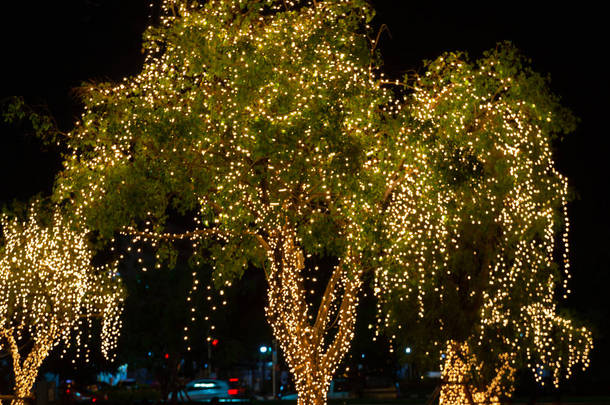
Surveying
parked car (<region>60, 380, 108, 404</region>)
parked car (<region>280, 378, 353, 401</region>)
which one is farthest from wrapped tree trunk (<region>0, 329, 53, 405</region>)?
parked car (<region>280, 378, 353, 401</region>)

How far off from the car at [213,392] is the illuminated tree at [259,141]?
72.6 feet

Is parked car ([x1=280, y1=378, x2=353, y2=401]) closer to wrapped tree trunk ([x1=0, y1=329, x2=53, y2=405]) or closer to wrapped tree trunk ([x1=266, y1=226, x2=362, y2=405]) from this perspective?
wrapped tree trunk ([x1=0, y1=329, x2=53, y2=405])

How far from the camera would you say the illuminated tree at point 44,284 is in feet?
81.9

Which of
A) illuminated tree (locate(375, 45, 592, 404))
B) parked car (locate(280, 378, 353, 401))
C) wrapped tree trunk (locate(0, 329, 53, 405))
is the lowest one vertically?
parked car (locate(280, 378, 353, 401))

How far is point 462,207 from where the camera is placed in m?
17.0

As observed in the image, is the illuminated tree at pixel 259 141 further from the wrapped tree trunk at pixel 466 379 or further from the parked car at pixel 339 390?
the parked car at pixel 339 390

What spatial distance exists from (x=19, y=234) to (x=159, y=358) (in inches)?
1095

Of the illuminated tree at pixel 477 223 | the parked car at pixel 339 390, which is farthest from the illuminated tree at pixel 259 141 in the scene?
the parked car at pixel 339 390

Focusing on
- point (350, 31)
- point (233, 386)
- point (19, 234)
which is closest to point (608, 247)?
point (233, 386)

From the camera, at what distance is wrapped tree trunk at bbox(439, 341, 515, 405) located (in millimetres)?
19156

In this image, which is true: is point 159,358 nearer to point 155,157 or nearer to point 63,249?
point 63,249

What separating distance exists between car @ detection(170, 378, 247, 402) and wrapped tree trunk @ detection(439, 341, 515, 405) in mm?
18437

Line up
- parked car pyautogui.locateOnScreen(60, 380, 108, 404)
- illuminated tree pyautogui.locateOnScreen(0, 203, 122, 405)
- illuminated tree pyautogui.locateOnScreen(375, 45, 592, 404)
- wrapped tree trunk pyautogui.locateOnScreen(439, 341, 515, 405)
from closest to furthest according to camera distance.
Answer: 1. illuminated tree pyautogui.locateOnScreen(375, 45, 592, 404)
2. wrapped tree trunk pyautogui.locateOnScreen(439, 341, 515, 405)
3. illuminated tree pyautogui.locateOnScreen(0, 203, 122, 405)
4. parked car pyautogui.locateOnScreen(60, 380, 108, 404)

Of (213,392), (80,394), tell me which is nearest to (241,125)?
(213,392)
